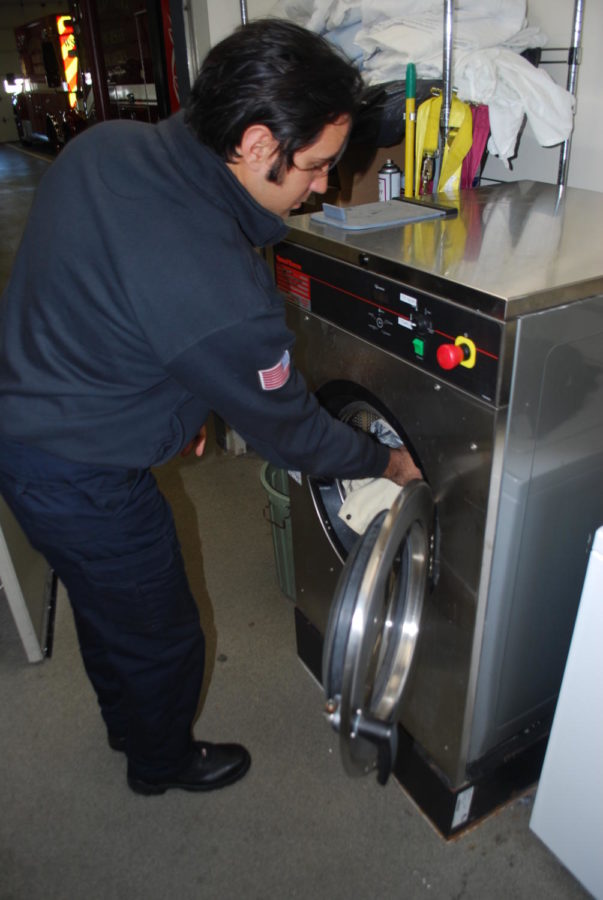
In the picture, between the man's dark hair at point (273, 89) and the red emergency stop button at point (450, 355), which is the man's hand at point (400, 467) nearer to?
the red emergency stop button at point (450, 355)

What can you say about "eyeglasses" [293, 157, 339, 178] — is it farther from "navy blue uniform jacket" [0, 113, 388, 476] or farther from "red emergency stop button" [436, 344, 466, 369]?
"red emergency stop button" [436, 344, 466, 369]

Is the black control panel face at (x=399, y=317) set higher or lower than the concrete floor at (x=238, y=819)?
higher

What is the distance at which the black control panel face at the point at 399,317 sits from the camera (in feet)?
3.22

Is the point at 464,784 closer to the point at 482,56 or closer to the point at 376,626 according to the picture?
the point at 376,626

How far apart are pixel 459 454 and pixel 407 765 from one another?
0.86 m

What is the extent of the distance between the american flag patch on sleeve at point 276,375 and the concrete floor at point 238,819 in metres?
A: 1.09

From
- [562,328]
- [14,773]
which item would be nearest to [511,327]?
[562,328]

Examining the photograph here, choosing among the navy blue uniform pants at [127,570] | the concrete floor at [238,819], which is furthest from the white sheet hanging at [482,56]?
the concrete floor at [238,819]

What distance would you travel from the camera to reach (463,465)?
42.7 inches

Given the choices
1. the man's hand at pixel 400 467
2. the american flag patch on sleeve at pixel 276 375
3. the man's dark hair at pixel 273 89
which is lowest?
the man's hand at pixel 400 467

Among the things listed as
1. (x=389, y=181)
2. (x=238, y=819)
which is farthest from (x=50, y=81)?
(x=238, y=819)

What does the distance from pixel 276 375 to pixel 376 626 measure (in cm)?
43

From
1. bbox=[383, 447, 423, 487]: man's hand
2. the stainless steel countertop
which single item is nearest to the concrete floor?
bbox=[383, 447, 423, 487]: man's hand

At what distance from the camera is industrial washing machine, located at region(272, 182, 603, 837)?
99 cm
